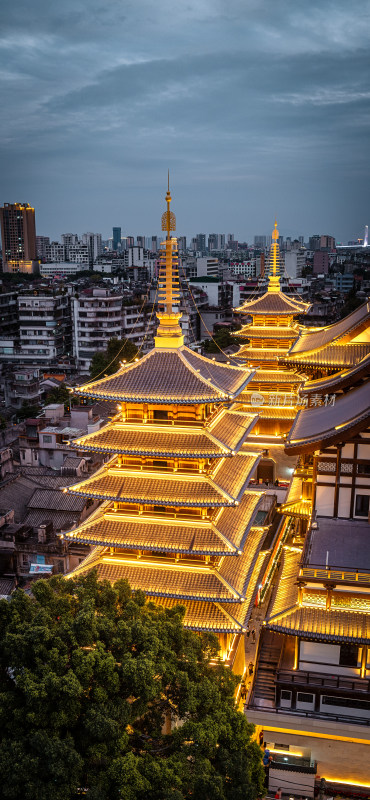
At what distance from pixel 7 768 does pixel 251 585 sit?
10.1m

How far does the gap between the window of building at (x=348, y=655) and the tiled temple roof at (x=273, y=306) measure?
83.6ft

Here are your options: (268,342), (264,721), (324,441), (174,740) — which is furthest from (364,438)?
(268,342)

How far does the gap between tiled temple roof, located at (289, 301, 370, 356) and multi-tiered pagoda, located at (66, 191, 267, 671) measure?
7528 millimetres

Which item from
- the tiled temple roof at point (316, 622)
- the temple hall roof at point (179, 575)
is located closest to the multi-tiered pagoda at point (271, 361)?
the temple hall roof at point (179, 575)

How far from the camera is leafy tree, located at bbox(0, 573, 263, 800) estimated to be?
1247 cm

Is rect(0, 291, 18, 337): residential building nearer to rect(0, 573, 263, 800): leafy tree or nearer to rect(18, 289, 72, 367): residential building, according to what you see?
rect(18, 289, 72, 367): residential building

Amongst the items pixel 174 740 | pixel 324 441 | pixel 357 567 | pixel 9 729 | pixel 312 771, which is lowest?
pixel 312 771

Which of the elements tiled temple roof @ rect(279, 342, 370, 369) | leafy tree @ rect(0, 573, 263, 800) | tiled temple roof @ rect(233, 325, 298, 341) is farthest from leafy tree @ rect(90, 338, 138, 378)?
leafy tree @ rect(0, 573, 263, 800)

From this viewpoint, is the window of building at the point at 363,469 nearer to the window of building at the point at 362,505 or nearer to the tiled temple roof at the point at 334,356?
the window of building at the point at 362,505

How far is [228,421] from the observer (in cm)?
2169

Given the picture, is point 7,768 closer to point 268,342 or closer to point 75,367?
point 268,342

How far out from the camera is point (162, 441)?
1906cm

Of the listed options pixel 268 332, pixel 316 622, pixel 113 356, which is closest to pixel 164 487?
pixel 316 622

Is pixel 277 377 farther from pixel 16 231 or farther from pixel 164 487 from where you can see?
pixel 16 231
